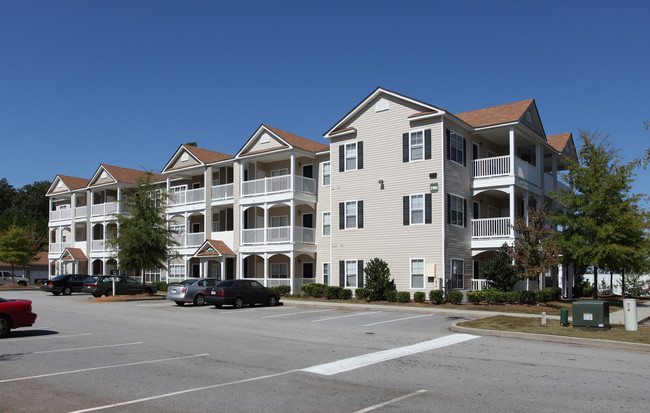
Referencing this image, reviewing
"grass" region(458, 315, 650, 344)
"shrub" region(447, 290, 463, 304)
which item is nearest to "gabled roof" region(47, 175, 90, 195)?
"shrub" region(447, 290, 463, 304)

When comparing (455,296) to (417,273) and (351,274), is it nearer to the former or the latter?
Answer: (417,273)

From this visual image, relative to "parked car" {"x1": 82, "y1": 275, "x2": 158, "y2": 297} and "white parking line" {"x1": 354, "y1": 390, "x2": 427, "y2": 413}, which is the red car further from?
"parked car" {"x1": 82, "y1": 275, "x2": 158, "y2": 297}

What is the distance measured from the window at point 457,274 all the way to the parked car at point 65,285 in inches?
1006

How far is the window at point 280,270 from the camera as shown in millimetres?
37500

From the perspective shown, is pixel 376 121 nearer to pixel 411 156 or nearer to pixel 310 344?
pixel 411 156

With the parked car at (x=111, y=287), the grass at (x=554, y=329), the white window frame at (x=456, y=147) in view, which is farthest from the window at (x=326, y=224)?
the grass at (x=554, y=329)

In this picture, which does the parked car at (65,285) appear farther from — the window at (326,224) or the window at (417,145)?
the window at (417,145)

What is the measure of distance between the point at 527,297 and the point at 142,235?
73.7 ft

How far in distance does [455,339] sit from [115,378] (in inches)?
356

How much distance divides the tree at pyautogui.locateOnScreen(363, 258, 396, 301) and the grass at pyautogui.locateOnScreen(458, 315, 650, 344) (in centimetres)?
988

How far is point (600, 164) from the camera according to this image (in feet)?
89.2

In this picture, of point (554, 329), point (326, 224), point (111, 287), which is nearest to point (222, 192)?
point (326, 224)

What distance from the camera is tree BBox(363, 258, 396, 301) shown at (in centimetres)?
2853

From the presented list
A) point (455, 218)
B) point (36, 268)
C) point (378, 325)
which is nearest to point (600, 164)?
point (455, 218)
